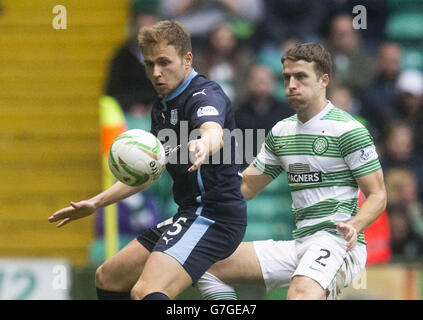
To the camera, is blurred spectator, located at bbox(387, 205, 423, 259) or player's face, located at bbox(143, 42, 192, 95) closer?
player's face, located at bbox(143, 42, 192, 95)

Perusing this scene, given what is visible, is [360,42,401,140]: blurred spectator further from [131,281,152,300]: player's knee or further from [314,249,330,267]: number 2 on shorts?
[131,281,152,300]: player's knee

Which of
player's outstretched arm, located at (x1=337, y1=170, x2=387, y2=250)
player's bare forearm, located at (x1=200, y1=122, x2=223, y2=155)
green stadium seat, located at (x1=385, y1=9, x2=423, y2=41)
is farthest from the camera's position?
green stadium seat, located at (x1=385, y1=9, x2=423, y2=41)

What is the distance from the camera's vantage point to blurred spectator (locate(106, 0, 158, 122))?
331 inches

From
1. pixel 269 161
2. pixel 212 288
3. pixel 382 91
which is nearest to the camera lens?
pixel 212 288

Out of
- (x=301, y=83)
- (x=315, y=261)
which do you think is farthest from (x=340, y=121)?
(x=315, y=261)

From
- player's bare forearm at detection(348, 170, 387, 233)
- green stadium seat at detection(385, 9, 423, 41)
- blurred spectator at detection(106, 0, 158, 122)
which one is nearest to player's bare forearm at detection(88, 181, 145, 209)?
player's bare forearm at detection(348, 170, 387, 233)

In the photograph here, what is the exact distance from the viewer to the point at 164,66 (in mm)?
4605

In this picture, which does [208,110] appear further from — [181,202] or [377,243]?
[377,243]

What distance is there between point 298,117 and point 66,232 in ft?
16.4

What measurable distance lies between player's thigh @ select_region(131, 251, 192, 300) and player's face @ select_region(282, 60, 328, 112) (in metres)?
1.19

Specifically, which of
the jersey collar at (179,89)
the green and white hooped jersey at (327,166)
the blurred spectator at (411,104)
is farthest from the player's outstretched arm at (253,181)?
the blurred spectator at (411,104)

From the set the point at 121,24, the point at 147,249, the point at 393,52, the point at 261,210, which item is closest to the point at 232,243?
the point at 147,249

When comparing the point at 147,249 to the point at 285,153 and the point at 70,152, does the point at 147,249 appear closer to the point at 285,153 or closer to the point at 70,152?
the point at 285,153

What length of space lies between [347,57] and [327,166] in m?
4.23
